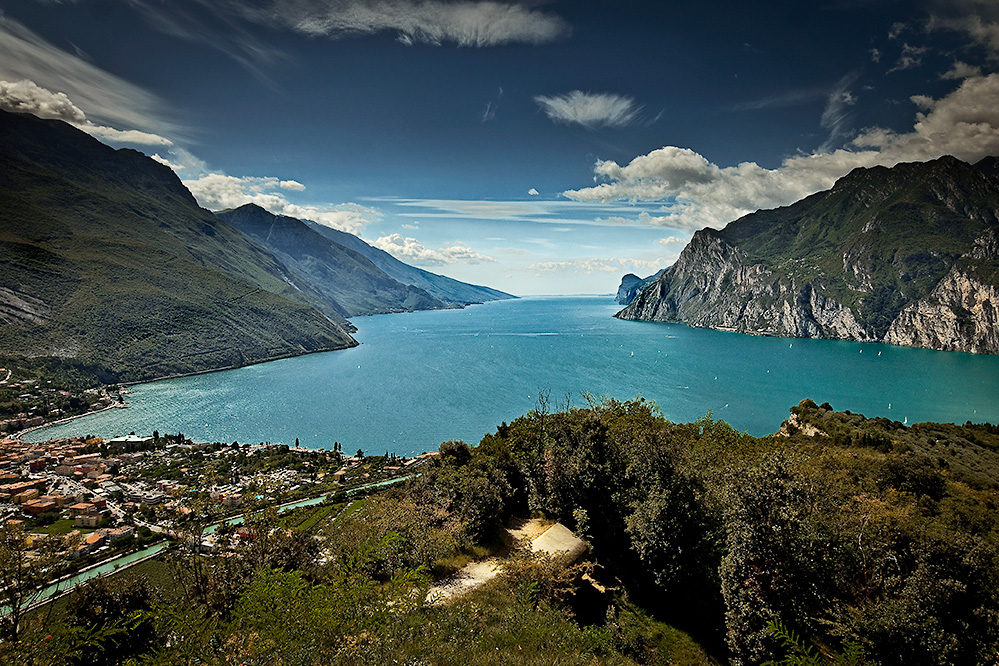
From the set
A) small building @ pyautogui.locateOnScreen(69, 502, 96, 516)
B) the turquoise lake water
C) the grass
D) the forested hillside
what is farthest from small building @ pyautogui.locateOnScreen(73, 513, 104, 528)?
the forested hillside

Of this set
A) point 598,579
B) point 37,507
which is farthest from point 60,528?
point 598,579

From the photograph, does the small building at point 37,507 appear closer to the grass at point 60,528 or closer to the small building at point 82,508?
the small building at point 82,508

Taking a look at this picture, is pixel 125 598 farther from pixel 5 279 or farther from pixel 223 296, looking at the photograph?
pixel 223 296

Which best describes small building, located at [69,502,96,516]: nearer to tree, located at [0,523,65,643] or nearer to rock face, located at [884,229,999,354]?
tree, located at [0,523,65,643]

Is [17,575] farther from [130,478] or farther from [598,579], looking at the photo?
[130,478]

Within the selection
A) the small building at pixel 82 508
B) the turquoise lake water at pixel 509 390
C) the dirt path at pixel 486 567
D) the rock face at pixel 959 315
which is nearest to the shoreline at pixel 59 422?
the turquoise lake water at pixel 509 390

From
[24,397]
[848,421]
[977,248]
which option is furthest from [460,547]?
[977,248]
